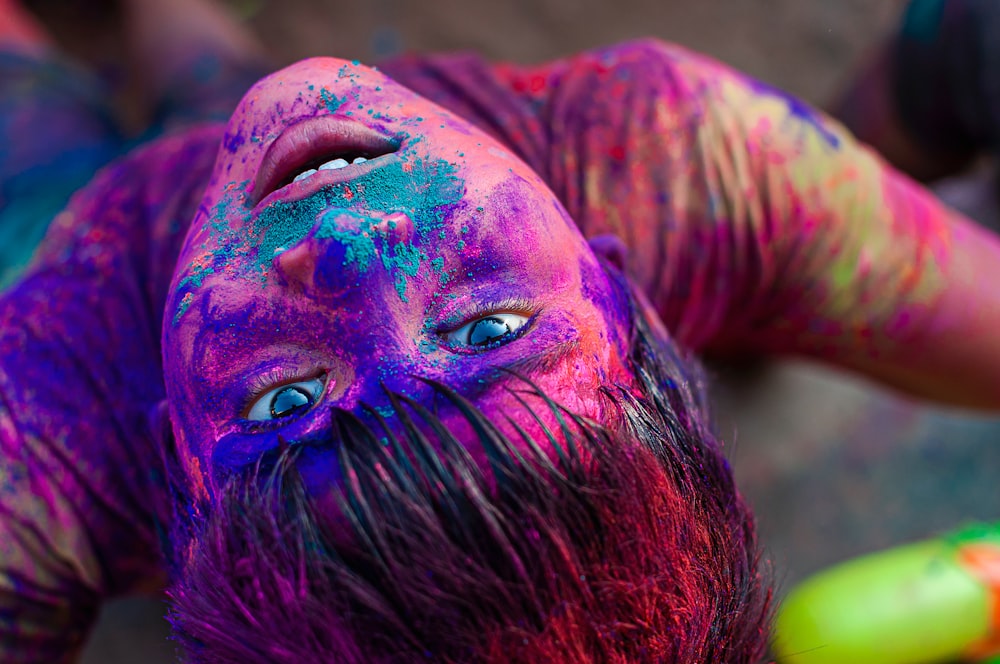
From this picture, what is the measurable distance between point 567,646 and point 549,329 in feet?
1.04

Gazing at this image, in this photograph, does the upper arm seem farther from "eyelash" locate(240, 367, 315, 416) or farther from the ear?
"eyelash" locate(240, 367, 315, 416)

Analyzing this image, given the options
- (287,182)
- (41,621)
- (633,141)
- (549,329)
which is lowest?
(41,621)

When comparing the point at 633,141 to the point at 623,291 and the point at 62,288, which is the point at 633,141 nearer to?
the point at 623,291

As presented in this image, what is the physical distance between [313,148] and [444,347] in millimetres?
314

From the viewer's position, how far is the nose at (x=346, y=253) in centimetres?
82

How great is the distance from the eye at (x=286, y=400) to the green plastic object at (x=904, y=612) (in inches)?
46.2

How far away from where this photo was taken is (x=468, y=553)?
0.72 meters

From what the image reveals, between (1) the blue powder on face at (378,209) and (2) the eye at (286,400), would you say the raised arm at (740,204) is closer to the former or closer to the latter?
(1) the blue powder on face at (378,209)

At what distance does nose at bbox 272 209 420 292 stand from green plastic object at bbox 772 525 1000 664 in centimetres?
119

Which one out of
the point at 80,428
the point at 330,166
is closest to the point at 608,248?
the point at 330,166

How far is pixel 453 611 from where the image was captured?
70 centimetres

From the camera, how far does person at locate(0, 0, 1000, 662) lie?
29.0 inches

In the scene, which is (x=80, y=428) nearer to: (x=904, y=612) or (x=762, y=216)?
(x=762, y=216)

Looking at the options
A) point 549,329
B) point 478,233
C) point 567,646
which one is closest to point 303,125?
point 478,233
